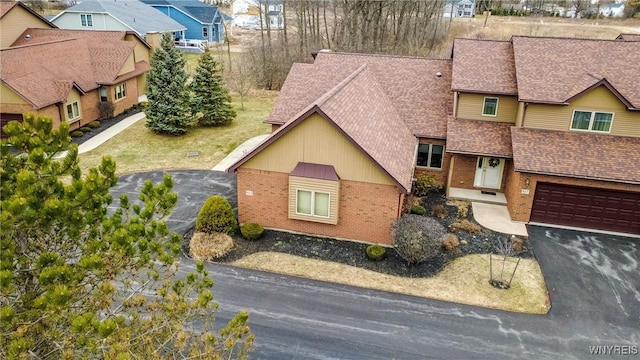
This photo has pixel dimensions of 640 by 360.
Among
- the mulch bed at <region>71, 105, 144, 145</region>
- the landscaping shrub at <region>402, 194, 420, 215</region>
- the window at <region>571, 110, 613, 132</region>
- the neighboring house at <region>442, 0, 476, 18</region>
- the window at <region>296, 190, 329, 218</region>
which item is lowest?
the landscaping shrub at <region>402, 194, 420, 215</region>

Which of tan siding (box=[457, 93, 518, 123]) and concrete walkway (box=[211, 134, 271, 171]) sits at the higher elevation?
tan siding (box=[457, 93, 518, 123])

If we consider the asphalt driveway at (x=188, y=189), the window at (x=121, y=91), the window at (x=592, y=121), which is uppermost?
the window at (x=592, y=121)

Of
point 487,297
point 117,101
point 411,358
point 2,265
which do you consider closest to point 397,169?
point 487,297

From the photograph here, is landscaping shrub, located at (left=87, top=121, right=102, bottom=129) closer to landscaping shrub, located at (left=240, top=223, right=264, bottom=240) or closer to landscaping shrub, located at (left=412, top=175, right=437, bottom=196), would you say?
landscaping shrub, located at (left=240, top=223, right=264, bottom=240)

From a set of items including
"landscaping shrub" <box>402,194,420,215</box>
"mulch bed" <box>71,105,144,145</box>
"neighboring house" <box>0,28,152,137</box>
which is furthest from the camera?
"mulch bed" <box>71,105,144,145</box>

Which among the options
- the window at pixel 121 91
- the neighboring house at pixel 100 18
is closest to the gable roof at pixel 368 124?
the window at pixel 121 91

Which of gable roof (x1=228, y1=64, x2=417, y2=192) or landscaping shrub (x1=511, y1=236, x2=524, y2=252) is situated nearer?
gable roof (x1=228, y1=64, x2=417, y2=192)

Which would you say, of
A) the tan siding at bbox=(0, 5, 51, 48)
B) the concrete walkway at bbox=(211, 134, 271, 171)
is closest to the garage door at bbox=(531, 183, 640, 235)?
the concrete walkway at bbox=(211, 134, 271, 171)

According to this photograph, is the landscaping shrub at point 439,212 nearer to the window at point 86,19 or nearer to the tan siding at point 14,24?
the tan siding at point 14,24
